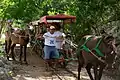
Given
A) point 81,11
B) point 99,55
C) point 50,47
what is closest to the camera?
point 99,55

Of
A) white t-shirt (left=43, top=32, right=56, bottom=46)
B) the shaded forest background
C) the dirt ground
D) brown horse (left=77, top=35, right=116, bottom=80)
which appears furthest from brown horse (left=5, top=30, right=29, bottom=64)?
brown horse (left=77, top=35, right=116, bottom=80)

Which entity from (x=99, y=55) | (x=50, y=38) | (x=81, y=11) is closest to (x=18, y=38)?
(x=50, y=38)

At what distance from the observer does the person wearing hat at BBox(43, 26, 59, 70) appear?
12.2 meters

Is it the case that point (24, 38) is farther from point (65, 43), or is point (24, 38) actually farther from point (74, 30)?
point (74, 30)

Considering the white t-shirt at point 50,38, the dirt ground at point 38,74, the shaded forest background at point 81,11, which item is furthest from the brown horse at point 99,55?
the shaded forest background at point 81,11

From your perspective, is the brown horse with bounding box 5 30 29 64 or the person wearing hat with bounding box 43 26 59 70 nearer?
the person wearing hat with bounding box 43 26 59 70

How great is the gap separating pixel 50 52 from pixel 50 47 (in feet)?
0.70

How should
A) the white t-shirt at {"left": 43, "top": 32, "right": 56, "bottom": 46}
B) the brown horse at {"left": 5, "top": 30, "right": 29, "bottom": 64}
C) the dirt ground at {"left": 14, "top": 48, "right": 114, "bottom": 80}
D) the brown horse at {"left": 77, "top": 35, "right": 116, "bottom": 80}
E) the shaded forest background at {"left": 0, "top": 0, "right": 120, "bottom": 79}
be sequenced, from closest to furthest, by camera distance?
the brown horse at {"left": 77, "top": 35, "right": 116, "bottom": 80} → the dirt ground at {"left": 14, "top": 48, "right": 114, "bottom": 80} → the white t-shirt at {"left": 43, "top": 32, "right": 56, "bottom": 46} → the brown horse at {"left": 5, "top": 30, "right": 29, "bottom": 64} → the shaded forest background at {"left": 0, "top": 0, "right": 120, "bottom": 79}

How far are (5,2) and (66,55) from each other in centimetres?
771

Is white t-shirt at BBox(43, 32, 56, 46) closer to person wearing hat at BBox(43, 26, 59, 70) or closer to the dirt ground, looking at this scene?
person wearing hat at BBox(43, 26, 59, 70)

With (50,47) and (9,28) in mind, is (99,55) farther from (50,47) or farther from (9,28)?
(9,28)

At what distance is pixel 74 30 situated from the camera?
62.4 ft

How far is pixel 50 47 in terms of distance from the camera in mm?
12352

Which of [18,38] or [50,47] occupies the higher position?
[18,38]
